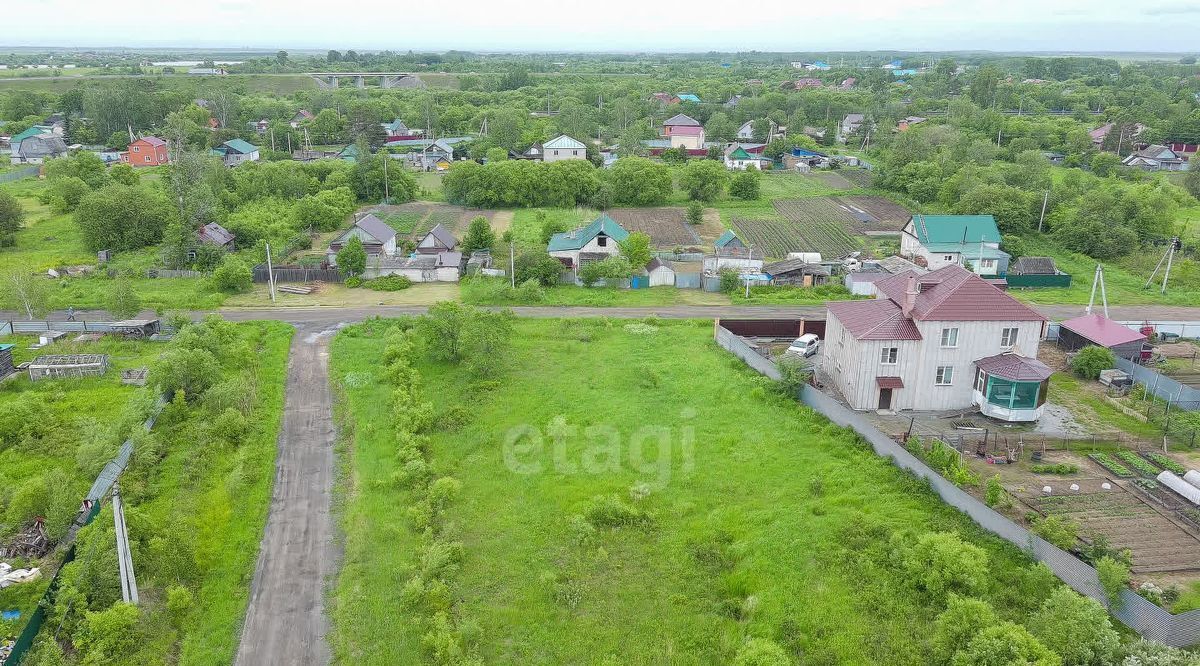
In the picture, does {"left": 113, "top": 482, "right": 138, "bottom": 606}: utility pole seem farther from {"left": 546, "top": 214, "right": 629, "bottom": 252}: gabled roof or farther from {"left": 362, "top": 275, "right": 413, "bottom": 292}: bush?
{"left": 546, "top": 214, "right": 629, "bottom": 252}: gabled roof

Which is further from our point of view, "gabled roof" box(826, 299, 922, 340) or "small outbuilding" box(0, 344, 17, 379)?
"small outbuilding" box(0, 344, 17, 379)

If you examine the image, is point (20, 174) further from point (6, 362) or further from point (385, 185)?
point (6, 362)

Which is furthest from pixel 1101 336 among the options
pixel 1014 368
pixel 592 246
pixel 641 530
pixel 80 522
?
pixel 80 522

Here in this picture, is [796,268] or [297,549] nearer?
[297,549]

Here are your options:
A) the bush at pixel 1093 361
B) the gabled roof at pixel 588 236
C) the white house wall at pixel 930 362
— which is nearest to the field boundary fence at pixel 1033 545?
the white house wall at pixel 930 362

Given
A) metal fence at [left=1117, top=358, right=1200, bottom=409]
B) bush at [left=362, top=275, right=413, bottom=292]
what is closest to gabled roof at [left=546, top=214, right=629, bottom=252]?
bush at [left=362, top=275, right=413, bottom=292]

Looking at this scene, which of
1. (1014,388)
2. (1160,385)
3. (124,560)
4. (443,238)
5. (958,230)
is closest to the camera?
(124,560)
